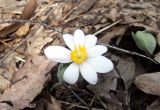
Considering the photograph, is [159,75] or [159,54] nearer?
[159,75]

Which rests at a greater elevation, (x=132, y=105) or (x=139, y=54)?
(x=139, y=54)

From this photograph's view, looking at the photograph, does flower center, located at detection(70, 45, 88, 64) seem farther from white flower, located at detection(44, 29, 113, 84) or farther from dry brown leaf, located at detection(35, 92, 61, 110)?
dry brown leaf, located at detection(35, 92, 61, 110)

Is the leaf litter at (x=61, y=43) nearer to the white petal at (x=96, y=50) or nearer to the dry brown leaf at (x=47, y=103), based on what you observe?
the dry brown leaf at (x=47, y=103)

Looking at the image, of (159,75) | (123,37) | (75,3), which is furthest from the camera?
(75,3)

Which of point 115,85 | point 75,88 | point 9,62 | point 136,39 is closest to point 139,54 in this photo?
point 136,39

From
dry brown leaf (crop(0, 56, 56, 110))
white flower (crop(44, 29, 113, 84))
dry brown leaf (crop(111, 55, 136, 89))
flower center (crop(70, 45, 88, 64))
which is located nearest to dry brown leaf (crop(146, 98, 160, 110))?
dry brown leaf (crop(111, 55, 136, 89))

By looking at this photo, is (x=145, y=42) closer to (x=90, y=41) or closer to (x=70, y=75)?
(x=90, y=41)

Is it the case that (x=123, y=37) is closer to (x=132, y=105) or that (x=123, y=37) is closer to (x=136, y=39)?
(x=136, y=39)
